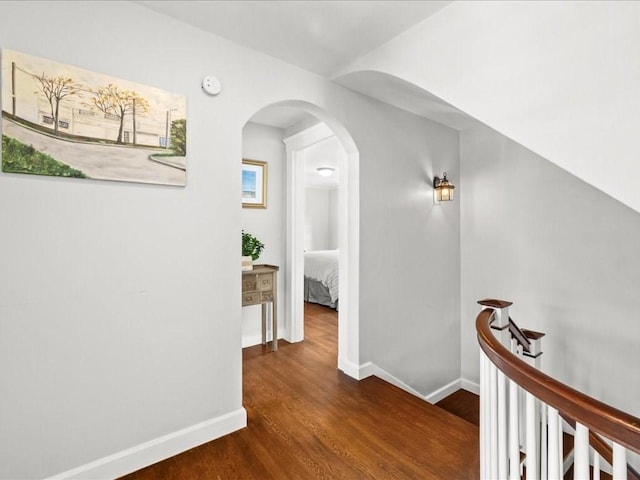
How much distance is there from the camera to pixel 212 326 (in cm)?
202

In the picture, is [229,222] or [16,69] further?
[229,222]

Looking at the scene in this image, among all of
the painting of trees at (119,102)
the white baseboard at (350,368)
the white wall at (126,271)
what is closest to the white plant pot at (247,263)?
the white wall at (126,271)

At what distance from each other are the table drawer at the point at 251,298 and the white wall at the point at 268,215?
0.39 metres

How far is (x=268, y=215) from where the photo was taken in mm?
3699

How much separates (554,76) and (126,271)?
2267mm

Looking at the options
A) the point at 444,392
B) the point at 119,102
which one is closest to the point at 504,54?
the point at 119,102

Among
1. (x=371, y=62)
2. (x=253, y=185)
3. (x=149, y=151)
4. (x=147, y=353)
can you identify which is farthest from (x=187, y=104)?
(x=253, y=185)

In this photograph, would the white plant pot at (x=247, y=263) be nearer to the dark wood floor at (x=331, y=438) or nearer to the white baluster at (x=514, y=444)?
the dark wood floor at (x=331, y=438)

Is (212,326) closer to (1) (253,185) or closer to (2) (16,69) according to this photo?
(2) (16,69)

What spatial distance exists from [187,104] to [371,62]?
4.14 feet

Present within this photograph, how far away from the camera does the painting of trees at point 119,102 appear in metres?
1.66

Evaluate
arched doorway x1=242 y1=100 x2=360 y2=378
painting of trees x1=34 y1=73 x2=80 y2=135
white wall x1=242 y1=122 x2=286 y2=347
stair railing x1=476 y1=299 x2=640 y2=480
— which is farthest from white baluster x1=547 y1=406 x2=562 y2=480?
white wall x1=242 y1=122 x2=286 y2=347

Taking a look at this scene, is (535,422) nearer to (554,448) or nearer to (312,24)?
(554,448)

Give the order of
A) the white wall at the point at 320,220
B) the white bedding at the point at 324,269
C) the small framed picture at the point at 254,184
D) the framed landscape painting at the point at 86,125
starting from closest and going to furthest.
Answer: the framed landscape painting at the point at 86,125 → the small framed picture at the point at 254,184 → the white bedding at the point at 324,269 → the white wall at the point at 320,220
